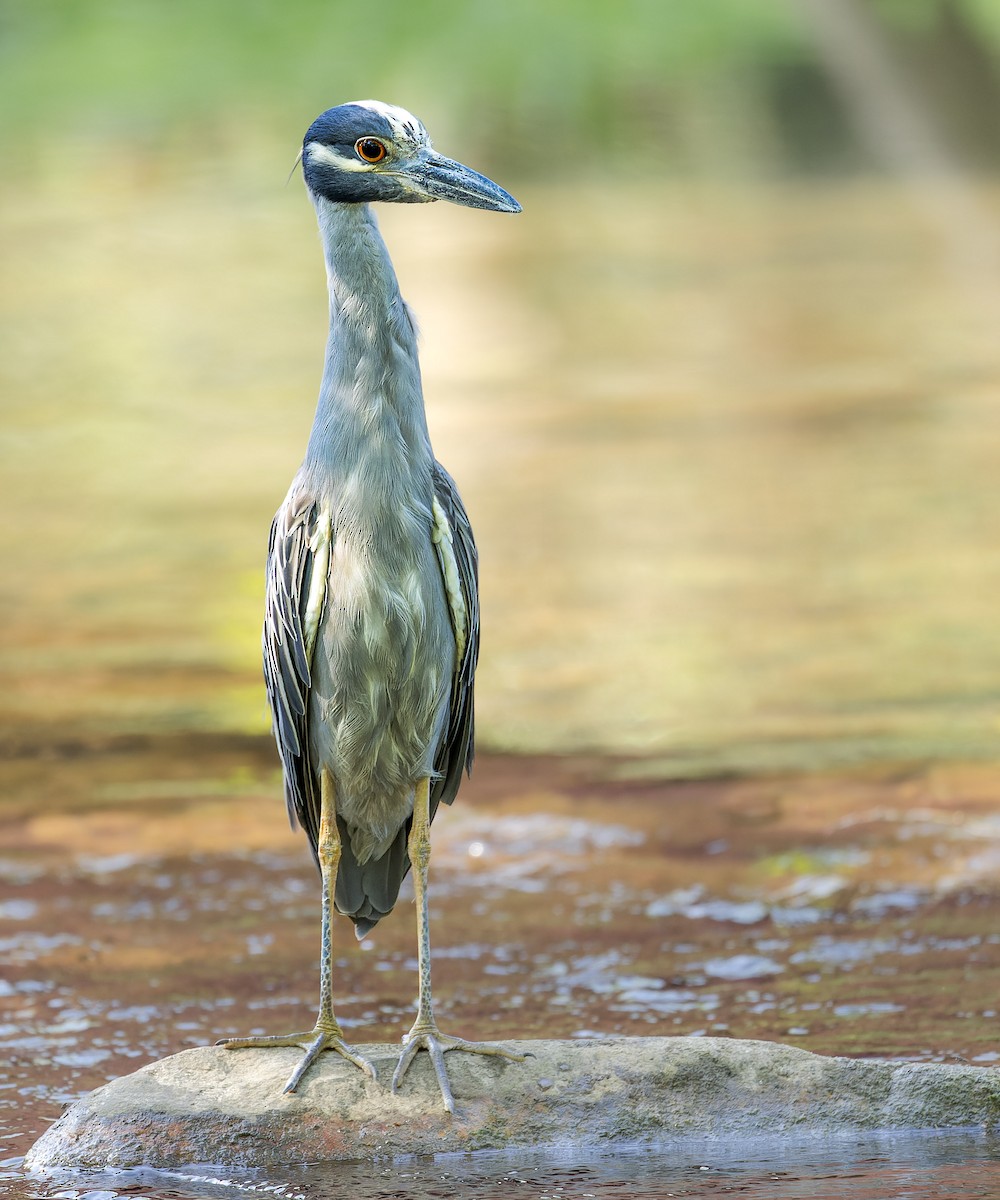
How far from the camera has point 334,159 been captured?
6.41m

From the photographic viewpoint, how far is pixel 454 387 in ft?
69.4

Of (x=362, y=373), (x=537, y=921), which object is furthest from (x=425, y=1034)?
(x=537, y=921)

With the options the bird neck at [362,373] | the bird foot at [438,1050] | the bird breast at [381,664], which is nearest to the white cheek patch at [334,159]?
the bird neck at [362,373]

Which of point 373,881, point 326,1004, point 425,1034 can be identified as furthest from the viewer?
point 373,881

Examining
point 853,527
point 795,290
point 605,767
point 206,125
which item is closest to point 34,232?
point 206,125

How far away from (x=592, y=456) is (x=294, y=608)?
38.7ft

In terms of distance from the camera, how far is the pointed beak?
639cm

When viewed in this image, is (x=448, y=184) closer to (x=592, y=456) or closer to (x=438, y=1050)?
(x=438, y=1050)

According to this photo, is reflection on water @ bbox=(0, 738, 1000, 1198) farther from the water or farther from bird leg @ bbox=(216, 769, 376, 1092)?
bird leg @ bbox=(216, 769, 376, 1092)

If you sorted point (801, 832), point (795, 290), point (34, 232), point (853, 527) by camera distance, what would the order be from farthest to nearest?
point (34, 232)
point (795, 290)
point (853, 527)
point (801, 832)

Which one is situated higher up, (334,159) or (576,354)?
(576,354)

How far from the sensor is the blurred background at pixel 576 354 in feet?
41.1

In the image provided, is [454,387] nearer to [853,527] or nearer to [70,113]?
[853,527]

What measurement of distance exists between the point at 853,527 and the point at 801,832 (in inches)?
252
